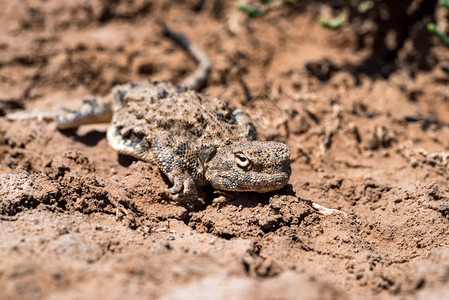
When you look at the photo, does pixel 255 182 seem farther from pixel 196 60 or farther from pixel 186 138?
pixel 196 60

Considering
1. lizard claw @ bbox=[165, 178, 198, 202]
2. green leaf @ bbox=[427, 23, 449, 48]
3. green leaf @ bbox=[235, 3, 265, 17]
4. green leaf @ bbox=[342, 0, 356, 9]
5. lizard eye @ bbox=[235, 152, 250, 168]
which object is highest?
green leaf @ bbox=[427, 23, 449, 48]

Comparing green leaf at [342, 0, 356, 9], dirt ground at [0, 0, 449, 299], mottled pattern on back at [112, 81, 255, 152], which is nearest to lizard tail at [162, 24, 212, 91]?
dirt ground at [0, 0, 449, 299]

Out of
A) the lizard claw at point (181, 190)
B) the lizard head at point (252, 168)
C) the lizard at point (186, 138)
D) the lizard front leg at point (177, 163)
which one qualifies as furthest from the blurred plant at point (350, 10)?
the lizard claw at point (181, 190)

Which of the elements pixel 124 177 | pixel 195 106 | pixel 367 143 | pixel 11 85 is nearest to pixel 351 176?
pixel 367 143

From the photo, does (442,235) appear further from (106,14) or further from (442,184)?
(106,14)

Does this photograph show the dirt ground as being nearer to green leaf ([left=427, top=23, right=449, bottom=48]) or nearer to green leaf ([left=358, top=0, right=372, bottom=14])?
green leaf ([left=358, top=0, right=372, bottom=14])

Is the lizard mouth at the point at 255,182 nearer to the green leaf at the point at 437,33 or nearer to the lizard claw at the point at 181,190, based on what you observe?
the lizard claw at the point at 181,190

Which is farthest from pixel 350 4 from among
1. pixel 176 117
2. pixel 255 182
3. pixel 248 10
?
pixel 255 182
